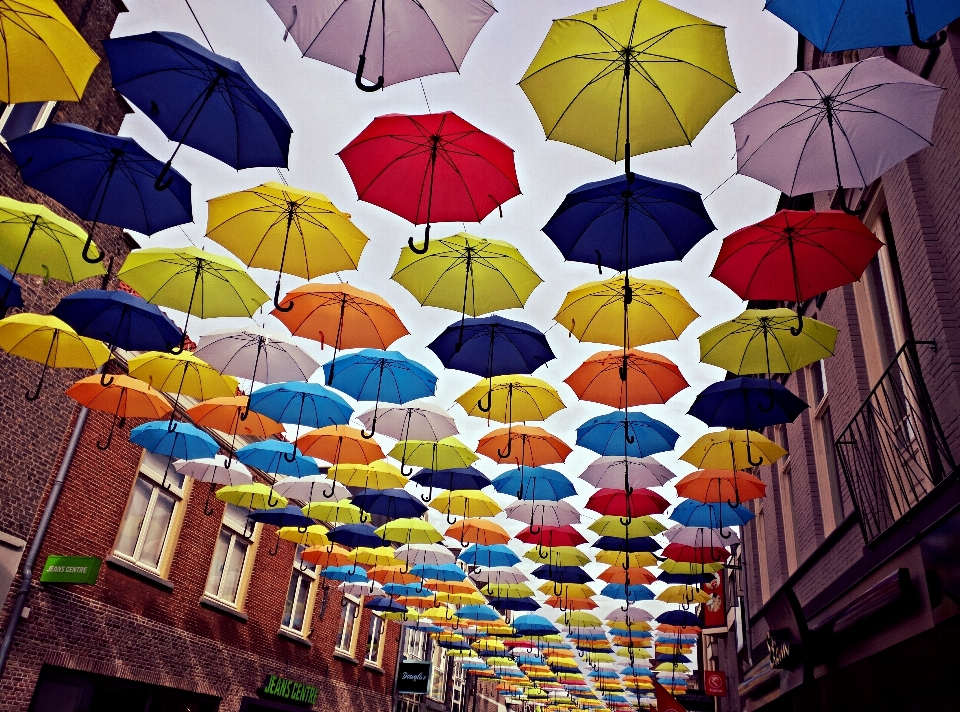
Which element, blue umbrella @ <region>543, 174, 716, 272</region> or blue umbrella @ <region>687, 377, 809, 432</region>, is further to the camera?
blue umbrella @ <region>687, 377, 809, 432</region>

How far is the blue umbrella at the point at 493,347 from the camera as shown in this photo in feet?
29.5

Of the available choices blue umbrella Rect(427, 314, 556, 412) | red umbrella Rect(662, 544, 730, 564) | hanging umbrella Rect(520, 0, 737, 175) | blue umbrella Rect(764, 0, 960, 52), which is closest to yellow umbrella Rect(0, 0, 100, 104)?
hanging umbrella Rect(520, 0, 737, 175)

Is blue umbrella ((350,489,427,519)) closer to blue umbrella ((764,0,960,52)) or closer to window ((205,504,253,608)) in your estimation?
window ((205,504,253,608))

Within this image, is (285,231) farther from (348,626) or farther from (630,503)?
(348,626)

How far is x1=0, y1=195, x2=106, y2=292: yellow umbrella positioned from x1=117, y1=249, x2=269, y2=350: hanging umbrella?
1.48 ft

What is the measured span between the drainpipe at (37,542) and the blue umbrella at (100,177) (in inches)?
223

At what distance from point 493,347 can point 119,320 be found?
453 centimetres

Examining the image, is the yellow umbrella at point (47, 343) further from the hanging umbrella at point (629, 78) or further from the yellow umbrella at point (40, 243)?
the hanging umbrella at point (629, 78)

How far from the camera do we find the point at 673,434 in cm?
1087

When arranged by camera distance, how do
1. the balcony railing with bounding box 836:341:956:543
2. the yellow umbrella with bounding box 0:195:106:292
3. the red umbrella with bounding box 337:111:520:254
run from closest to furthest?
the balcony railing with bounding box 836:341:956:543
the red umbrella with bounding box 337:111:520:254
the yellow umbrella with bounding box 0:195:106:292

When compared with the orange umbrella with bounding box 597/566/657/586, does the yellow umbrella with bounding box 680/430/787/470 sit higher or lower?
higher

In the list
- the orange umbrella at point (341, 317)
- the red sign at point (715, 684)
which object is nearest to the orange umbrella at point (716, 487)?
the orange umbrella at point (341, 317)

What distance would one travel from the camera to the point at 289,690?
1862 centimetres

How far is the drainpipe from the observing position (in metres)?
9.91
